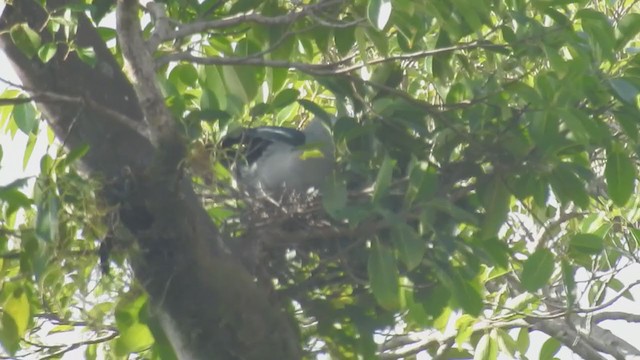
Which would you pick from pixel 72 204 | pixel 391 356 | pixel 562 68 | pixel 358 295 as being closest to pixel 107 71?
pixel 72 204

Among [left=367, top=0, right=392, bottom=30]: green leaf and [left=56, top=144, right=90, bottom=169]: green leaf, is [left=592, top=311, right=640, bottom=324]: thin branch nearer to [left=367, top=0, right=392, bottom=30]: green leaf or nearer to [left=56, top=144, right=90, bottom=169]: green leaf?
[left=367, top=0, right=392, bottom=30]: green leaf

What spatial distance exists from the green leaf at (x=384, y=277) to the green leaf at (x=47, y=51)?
0.64 metres

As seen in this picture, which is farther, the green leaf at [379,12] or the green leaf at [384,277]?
the green leaf at [384,277]

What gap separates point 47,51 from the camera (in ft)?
A: 6.64

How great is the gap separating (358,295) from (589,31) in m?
0.68

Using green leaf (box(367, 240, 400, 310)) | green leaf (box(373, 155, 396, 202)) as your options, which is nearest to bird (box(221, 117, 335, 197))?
green leaf (box(367, 240, 400, 310))

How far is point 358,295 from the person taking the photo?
2.42 metres

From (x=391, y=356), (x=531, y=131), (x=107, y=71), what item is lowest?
(x=391, y=356)

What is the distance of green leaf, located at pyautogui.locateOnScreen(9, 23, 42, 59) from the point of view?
6.66ft

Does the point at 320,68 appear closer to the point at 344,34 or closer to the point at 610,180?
the point at 344,34

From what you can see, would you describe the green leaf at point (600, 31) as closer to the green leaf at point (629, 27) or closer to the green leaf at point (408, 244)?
the green leaf at point (629, 27)

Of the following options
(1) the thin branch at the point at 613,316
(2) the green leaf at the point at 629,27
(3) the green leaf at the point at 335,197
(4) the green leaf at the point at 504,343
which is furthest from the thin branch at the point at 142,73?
(1) the thin branch at the point at 613,316

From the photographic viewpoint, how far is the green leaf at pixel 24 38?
203 cm

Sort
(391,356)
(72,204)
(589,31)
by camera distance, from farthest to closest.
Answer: (391,356) < (589,31) < (72,204)
